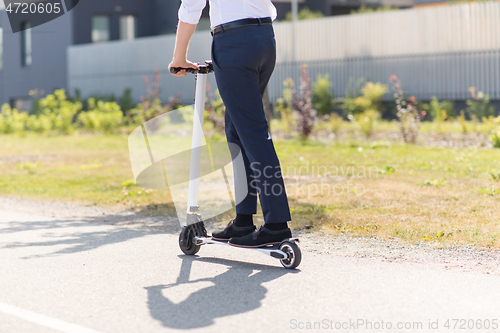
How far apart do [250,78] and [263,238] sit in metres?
1.03

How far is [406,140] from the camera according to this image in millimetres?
12523

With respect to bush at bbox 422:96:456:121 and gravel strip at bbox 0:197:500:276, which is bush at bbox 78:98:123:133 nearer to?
bush at bbox 422:96:456:121

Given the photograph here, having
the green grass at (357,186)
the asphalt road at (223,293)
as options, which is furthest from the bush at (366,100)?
the asphalt road at (223,293)

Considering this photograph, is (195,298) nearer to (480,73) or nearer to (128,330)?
(128,330)

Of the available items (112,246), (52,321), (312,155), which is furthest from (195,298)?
(312,155)

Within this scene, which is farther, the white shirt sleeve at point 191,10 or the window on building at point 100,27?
the window on building at point 100,27

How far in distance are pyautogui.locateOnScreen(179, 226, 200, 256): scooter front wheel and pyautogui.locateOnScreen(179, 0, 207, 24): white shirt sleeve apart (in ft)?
4.67

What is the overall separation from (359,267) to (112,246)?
195 cm

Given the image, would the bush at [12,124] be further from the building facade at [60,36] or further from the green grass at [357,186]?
the building facade at [60,36]

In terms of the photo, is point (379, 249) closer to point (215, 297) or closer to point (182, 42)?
point (215, 297)

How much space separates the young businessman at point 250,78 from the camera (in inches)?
149

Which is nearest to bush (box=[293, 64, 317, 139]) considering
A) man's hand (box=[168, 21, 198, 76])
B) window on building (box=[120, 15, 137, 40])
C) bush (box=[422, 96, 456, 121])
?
bush (box=[422, 96, 456, 121])

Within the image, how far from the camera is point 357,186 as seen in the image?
7258mm

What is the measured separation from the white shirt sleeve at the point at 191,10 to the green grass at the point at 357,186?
7.10ft
